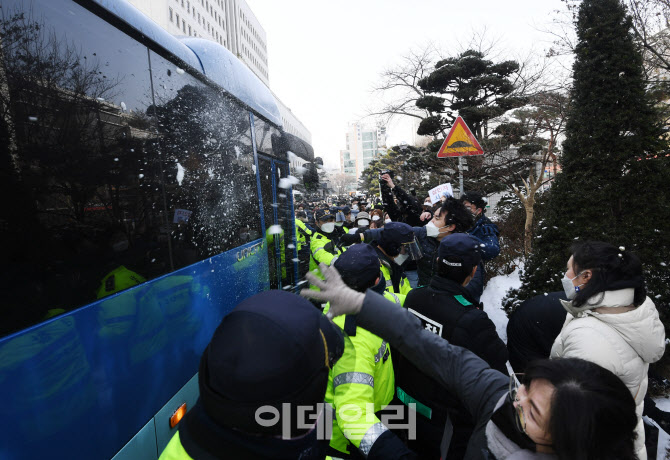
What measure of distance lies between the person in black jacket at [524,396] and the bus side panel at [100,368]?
131 cm

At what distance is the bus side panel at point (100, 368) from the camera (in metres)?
1.61

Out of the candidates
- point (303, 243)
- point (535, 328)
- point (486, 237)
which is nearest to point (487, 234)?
point (486, 237)

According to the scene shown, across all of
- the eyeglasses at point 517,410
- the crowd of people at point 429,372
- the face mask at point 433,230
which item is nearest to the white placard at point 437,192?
the face mask at point 433,230

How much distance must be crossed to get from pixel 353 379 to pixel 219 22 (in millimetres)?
81866

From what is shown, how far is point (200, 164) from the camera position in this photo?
3422 millimetres

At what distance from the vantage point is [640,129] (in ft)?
14.2

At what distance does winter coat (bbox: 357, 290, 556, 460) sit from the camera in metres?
1.48

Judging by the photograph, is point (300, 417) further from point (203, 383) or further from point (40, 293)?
point (40, 293)

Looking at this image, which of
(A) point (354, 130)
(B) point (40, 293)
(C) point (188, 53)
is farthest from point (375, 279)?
(A) point (354, 130)

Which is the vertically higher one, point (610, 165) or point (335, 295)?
point (610, 165)

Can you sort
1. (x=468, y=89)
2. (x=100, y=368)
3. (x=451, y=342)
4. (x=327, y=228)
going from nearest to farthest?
(x=100, y=368)
(x=451, y=342)
(x=327, y=228)
(x=468, y=89)

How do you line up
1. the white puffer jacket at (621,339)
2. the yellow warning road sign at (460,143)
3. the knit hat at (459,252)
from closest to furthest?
the white puffer jacket at (621,339)
the knit hat at (459,252)
the yellow warning road sign at (460,143)

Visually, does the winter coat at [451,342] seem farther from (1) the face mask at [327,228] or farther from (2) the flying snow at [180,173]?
(1) the face mask at [327,228]

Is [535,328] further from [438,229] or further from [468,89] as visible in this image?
[468,89]
